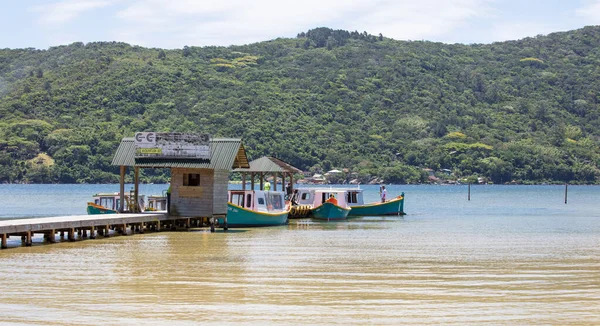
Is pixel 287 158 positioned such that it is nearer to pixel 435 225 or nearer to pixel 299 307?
pixel 435 225

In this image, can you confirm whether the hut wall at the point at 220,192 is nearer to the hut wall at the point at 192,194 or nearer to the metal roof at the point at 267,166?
the hut wall at the point at 192,194

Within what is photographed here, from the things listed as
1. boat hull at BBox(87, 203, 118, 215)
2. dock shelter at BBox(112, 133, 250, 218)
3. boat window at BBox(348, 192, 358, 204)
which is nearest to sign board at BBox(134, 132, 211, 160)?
dock shelter at BBox(112, 133, 250, 218)

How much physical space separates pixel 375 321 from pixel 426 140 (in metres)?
165

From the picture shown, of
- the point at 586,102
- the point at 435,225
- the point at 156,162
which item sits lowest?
the point at 435,225

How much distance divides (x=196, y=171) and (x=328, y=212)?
16523mm

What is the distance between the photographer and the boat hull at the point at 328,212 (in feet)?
185

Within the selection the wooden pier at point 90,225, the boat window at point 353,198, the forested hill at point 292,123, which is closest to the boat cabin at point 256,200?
the wooden pier at point 90,225

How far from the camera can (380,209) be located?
2530 inches

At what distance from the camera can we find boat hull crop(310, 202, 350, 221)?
185 feet

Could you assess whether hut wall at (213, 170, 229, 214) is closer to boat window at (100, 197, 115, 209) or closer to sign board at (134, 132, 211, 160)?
sign board at (134, 132, 211, 160)

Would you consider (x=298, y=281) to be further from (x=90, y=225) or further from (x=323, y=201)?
(x=323, y=201)

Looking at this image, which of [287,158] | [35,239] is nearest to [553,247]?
[35,239]

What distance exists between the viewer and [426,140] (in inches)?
7111

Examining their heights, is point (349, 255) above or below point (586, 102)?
below
